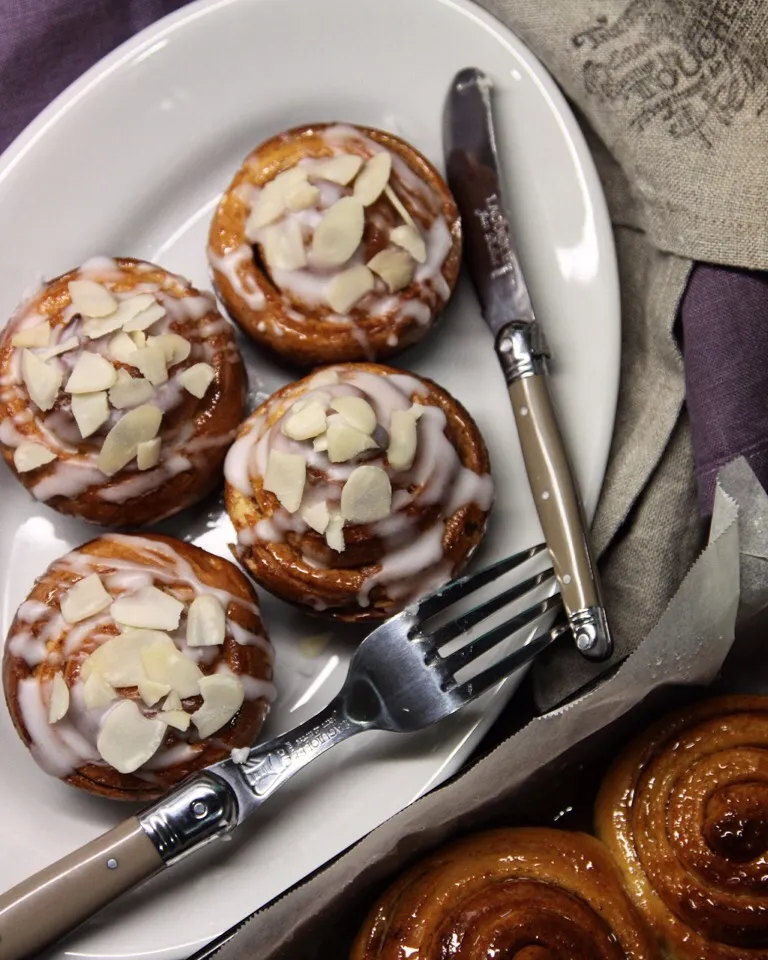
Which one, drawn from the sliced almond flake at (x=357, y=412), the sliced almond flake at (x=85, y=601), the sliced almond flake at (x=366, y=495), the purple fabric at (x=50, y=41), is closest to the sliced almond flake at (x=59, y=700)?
the sliced almond flake at (x=85, y=601)

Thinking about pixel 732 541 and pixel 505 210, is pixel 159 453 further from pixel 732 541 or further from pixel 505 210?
pixel 732 541

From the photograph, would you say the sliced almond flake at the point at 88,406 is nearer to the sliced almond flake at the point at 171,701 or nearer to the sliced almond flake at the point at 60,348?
the sliced almond flake at the point at 60,348

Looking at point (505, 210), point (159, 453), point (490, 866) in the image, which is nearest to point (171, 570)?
point (159, 453)

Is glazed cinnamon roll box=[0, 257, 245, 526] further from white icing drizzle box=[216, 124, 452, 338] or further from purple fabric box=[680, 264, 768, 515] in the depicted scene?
purple fabric box=[680, 264, 768, 515]

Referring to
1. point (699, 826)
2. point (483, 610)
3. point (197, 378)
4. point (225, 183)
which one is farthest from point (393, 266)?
point (699, 826)

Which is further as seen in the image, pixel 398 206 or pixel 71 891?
pixel 398 206

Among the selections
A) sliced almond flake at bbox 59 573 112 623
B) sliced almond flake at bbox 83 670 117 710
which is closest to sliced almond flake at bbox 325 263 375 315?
sliced almond flake at bbox 59 573 112 623

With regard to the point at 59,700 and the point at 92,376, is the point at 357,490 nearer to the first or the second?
the point at 92,376

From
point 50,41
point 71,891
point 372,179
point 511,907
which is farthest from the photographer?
point 50,41
